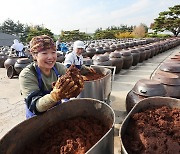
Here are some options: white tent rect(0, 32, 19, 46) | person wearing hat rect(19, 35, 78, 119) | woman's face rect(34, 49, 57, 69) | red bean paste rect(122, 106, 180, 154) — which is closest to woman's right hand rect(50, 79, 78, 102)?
person wearing hat rect(19, 35, 78, 119)

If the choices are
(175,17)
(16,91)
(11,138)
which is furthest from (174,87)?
(175,17)

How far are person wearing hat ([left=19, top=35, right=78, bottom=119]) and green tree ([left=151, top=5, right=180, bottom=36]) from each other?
38.8 meters

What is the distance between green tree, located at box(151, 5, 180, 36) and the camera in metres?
36.9

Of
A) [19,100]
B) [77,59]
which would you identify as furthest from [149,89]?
[19,100]

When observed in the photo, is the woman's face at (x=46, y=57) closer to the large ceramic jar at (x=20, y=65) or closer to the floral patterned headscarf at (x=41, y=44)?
the floral patterned headscarf at (x=41, y=44)

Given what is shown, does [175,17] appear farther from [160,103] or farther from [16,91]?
[160,103]

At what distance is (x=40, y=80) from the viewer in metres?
2.04

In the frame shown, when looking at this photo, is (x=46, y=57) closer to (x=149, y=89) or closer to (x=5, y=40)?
(x=149, y=89)

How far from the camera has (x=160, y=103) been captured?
7.68 ft

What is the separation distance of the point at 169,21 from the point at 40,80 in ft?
130

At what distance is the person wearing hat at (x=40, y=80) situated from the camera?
173 centimetres

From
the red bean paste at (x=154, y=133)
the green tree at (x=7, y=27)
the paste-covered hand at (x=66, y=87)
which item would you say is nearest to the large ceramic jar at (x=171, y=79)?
the red bean paste at (x=154, y=133)

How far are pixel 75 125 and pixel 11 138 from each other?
56 cm

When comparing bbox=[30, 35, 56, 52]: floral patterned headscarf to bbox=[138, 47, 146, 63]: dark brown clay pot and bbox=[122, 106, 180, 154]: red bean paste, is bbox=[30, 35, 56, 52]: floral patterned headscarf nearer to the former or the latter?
bbox=[122, 106, 180, 154]: red bean paste
